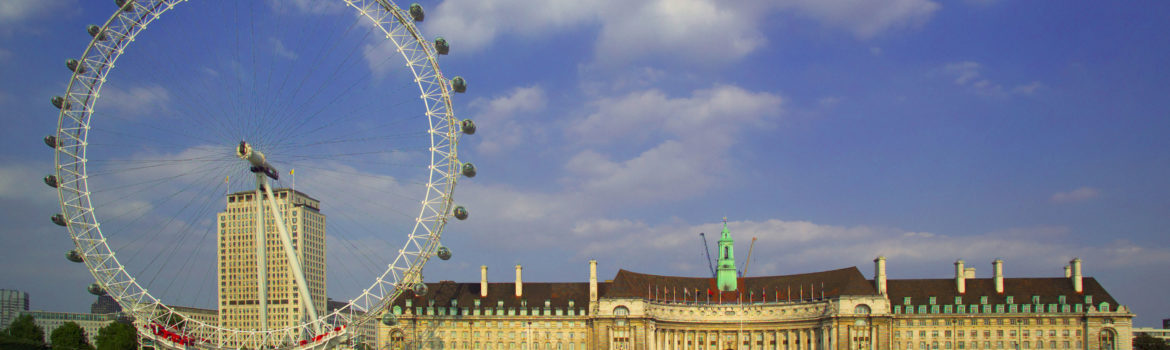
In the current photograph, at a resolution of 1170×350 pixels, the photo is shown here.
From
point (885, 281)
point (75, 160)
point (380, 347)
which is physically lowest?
point (380, 347)

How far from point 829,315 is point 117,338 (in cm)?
9095

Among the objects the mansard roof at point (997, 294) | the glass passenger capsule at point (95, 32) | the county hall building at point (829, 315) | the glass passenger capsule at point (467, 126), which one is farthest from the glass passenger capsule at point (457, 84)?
the mansard roof at point (997, 294)

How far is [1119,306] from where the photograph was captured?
12312cm

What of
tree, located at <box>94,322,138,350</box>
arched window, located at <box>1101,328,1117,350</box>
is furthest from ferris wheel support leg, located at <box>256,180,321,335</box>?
arched window, located at <box>1101,328,1117,350</box>

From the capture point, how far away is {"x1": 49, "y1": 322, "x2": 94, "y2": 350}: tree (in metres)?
123

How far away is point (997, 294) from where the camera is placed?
12712cm

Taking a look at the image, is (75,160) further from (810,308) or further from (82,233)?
(810,308)

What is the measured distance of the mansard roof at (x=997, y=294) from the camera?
125375 millimetres

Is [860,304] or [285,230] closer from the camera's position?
[285,230]

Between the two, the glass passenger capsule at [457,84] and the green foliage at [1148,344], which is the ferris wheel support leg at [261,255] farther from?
the green foliage at [1148,344]

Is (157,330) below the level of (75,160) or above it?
below

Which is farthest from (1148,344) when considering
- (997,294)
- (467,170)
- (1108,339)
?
(467,170)

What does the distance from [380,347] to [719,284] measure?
160ft

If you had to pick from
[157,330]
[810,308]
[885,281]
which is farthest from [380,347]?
[885,281]
